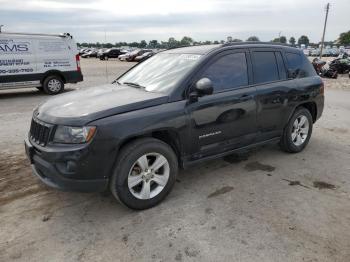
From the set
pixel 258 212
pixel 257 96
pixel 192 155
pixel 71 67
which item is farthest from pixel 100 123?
pixel 71 67

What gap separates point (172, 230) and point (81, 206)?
1.16m

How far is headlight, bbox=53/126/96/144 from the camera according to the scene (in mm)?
3154

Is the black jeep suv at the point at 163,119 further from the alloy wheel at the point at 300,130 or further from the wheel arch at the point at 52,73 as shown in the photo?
the wheel arch at the point at 52,73

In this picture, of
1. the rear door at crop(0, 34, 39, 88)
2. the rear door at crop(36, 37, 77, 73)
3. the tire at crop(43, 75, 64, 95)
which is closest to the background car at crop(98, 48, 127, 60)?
the rear door at crop(36, 37, 77, 73)

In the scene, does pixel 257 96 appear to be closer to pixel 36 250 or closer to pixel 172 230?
pixel 172 230

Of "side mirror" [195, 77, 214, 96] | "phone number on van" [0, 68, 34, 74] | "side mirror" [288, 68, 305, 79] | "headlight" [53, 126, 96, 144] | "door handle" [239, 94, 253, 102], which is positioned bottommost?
"headlight" [53, 126, 96, 144]

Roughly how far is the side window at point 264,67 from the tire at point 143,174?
6.01 feet

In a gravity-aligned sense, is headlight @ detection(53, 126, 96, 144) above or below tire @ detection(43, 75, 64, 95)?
above

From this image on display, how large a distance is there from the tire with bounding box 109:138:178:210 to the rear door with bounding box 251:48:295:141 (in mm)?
1640

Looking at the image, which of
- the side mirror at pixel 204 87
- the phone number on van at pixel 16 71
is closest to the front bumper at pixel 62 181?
the side mirror at pixel 204 87

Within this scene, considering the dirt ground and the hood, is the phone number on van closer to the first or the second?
the dirt ground

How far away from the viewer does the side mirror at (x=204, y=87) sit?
3.66 m

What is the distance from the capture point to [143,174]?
139 inches

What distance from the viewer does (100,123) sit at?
318 centimetres
